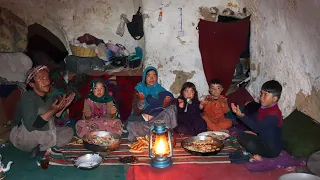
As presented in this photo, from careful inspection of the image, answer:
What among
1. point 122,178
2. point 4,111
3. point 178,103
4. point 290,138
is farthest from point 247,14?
point 4,111

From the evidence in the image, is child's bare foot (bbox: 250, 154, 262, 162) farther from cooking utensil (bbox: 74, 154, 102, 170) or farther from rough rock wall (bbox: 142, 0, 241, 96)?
rough rock wall (bbox: 142, 0, 241, 96)

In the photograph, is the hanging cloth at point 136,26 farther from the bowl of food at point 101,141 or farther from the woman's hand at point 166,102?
the bowl of food at point 101,141

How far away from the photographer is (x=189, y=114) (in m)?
4.99

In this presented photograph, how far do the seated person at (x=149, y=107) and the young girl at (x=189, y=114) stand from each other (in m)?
0.10

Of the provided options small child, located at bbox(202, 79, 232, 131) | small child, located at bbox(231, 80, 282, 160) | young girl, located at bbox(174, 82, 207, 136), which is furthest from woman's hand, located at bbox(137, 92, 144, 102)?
small child, located at bbox(231, 80, 282, 160)

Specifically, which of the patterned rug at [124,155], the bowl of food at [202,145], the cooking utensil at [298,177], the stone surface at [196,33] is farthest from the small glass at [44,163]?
the stone surface at [196,33]

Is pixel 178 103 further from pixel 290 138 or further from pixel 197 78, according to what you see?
pixel 290 138

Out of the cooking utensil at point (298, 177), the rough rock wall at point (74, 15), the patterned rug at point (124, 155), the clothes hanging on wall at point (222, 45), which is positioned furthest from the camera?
the rough rock wall at point (74, 15)

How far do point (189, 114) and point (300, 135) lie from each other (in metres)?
1.61

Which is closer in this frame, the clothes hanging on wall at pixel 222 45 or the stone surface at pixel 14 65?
the clothes hanging on wall at pixel 222 45

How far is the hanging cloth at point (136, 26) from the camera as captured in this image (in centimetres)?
613

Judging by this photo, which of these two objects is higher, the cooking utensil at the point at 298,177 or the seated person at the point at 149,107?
the seated person at the point at 149,107

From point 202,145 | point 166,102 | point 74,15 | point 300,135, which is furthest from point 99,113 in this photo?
point 300,135

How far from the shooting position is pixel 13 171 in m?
3.92
